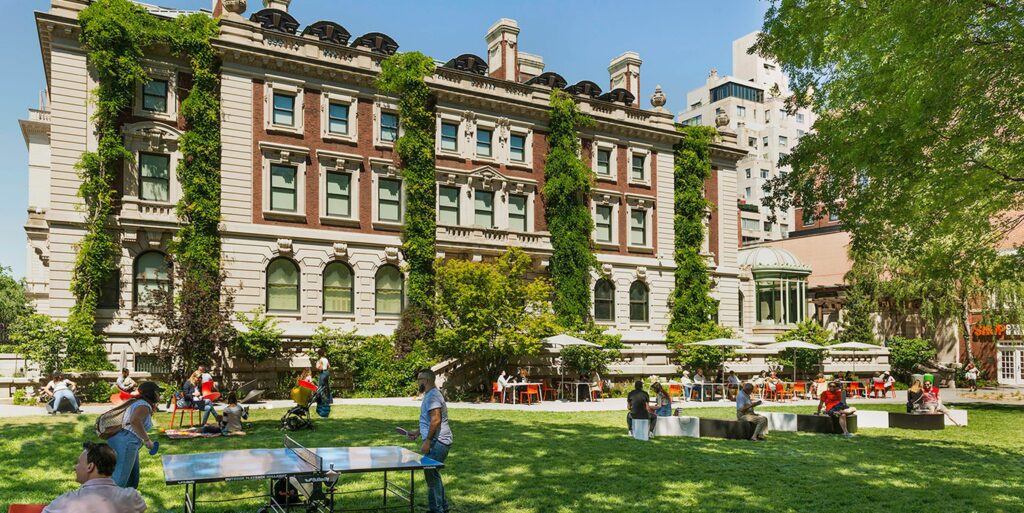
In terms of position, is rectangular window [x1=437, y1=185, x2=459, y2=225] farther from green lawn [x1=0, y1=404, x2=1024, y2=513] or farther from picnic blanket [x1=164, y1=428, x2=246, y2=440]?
picnic blanket [x1=164, y1=428, x2=246, y2=440]

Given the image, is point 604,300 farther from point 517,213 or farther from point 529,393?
point 529,393

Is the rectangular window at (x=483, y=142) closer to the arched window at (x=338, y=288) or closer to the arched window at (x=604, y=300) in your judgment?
the arched window at (x=338, y=288)

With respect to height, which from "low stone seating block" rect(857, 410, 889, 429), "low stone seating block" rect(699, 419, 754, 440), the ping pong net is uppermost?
the ping pong net

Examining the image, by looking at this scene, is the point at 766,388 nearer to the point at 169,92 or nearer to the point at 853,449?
the point at 853,449

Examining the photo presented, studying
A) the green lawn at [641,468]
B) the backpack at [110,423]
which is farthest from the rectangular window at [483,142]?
the backpack at [110,423]

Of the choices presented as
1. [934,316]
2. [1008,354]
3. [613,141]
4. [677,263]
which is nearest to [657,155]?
[613,141]

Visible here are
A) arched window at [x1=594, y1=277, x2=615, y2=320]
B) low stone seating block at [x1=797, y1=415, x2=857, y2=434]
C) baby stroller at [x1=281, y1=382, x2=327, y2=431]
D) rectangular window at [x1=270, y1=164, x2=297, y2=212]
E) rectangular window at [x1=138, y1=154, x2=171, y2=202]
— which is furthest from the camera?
arched window at [x1=594, y1=277, x2=615, y2=320]

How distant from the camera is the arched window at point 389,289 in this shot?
35.7 m

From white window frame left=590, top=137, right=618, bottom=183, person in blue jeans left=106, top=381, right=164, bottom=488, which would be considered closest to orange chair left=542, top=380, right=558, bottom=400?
white window frame left=590, top=137, right=618, bottom=183

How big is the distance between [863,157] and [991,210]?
176 inches

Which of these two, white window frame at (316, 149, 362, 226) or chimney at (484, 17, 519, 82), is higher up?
chimney at (484, 17, 519, 82)

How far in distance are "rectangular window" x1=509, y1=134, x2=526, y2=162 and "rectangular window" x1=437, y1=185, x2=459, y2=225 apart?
3.83 m

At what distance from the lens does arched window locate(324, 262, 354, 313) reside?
113 ft

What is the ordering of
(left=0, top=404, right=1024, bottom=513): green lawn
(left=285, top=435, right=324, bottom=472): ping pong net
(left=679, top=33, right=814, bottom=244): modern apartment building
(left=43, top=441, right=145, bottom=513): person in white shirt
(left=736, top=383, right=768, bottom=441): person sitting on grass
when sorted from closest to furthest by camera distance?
(left=43, top=441, right=145, bottom=513): person in white shirt → (left=285, top=435, right=324, bottom=472): ping pong net → (left=0, top=404, right=1024, bottom=513): green lawn → (left=736, top=383, right=768, bottom=441): person sitting on grass → (left=679, top=33, right=814, bottom=244): modern apartment building
